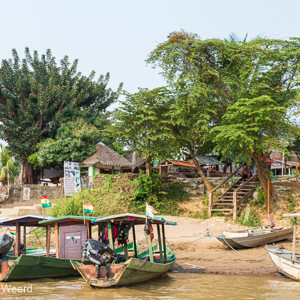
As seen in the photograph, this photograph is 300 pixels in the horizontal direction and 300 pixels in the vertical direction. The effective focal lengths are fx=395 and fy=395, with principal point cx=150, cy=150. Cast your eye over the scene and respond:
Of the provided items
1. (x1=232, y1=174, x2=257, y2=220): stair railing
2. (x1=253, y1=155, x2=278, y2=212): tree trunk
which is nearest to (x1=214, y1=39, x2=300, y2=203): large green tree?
(x1=253, y1=155, x2=278, y2=212): tree trunk

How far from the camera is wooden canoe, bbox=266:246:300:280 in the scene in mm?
12109

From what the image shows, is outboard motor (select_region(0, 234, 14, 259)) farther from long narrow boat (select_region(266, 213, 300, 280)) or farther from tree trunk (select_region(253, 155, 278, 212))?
tree trunk (select_region(253, 155, 278, 212))

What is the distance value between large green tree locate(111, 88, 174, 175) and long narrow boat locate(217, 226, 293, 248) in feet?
28.6

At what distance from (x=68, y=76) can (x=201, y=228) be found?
20216mm

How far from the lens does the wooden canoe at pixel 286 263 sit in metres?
12.1

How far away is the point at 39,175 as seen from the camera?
36.1 m

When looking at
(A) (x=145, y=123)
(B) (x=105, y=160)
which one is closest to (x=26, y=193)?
(B) (x=105, y=160)

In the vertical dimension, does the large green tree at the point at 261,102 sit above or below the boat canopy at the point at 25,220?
above

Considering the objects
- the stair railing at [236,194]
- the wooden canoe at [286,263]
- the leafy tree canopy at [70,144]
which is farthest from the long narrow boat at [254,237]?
the leafy tree canopy at [70,144]

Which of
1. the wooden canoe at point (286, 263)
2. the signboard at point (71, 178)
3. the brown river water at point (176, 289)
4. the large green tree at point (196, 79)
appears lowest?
the brown river water at point (176, 289)

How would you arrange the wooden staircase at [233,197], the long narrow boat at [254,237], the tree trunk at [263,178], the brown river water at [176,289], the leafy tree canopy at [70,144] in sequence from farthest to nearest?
the leafy tree canopy at [70,144] < the wooden staircase at [233,197] < the tree trunk at [263,178] < the long narrow boat at [254,237] < the brown river water at [176,289]

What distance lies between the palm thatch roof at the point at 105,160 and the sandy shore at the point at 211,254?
1020 cm

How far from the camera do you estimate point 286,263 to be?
12375 mm

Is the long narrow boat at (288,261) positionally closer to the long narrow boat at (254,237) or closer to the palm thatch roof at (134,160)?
the long narrow boat at (254,237)
